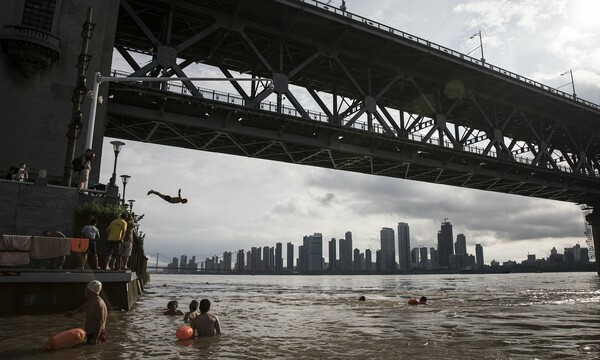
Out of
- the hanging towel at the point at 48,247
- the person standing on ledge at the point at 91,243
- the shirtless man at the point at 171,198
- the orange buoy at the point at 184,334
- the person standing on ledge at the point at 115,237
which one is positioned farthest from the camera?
the shirtless man at the point at 171,198

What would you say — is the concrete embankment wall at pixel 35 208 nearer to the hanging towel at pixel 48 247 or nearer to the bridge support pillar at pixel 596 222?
the hanging towel at pixel 48 247

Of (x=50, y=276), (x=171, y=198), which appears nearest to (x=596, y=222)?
Result: (x=171, y=198)

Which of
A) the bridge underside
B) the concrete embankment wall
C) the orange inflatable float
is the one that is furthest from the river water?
the bridge underside

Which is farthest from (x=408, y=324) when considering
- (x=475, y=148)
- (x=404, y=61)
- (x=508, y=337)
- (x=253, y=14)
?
(x=475, y=148)

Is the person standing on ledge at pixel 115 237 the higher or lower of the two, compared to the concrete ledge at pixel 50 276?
higher

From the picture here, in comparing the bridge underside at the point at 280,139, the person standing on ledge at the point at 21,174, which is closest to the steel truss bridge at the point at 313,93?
the bridge underside at the point at 280,139

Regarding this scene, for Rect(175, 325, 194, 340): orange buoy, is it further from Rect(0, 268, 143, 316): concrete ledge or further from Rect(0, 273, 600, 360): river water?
Rect(0, 268, 143, 316): concrete ledge
